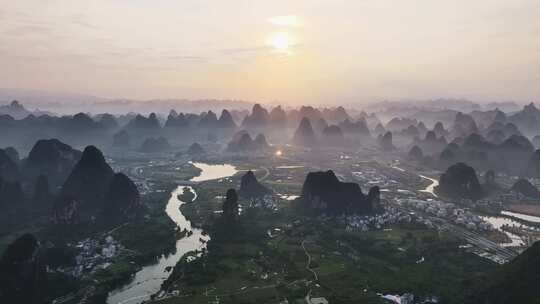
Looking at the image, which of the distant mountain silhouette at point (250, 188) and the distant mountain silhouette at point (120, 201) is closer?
the distant mountain silhouette at point (120, 201)

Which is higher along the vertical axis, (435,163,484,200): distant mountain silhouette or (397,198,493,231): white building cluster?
(435,163,484,200): distant mountain silhouette

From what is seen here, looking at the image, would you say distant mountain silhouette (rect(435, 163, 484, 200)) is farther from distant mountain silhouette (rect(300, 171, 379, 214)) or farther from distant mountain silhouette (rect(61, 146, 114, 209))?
distant mountain silhouette (rect(61, 146, 114, 209))

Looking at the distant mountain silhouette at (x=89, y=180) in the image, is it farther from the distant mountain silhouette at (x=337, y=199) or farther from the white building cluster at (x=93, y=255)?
the distant mountain silhouette at (x=337, y=199)

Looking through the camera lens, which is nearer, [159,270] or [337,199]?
[159,270]

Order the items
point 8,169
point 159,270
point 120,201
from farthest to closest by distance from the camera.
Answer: point 8,169 → point 120,201 → point 159,270

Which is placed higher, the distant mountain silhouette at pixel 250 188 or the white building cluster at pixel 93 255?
the distant mountain silhouette at pixel 250 188

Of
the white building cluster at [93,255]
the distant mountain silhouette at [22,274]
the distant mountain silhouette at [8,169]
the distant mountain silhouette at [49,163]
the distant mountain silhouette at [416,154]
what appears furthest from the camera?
the distant mountain silhouette at [416,154]

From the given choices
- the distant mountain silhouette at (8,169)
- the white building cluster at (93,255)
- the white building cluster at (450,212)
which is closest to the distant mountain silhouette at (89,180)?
the white building cluster at (93,255)

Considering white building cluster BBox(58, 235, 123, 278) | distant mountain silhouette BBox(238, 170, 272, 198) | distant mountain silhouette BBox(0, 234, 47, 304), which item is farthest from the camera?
distant mountain silhouette BBox(238, 170, 272, 198)

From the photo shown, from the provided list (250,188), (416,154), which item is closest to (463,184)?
(250,188)

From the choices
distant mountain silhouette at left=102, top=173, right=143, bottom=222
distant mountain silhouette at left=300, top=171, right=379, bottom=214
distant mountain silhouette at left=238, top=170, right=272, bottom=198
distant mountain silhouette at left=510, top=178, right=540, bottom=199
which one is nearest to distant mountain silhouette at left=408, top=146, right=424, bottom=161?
distant mountain silhouette at left=510, top=178, right=540, bottom=199

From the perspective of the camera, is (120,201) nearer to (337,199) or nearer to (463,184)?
(337,199)

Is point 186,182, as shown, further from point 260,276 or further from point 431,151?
point 431,151

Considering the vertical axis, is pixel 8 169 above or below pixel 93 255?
above
